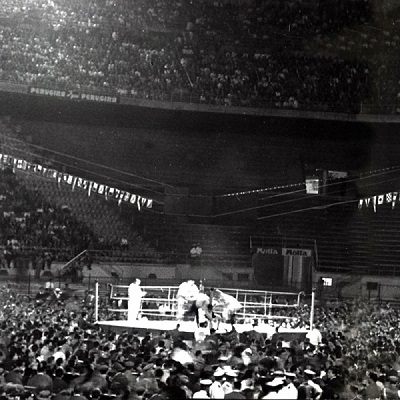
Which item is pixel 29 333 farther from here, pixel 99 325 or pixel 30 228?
pixel 30 228

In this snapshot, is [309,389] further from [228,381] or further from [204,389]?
[204,389]

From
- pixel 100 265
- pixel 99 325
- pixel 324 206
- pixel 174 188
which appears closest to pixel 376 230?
pixel 324 206

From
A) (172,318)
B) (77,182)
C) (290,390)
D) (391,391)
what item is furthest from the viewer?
(77,182)

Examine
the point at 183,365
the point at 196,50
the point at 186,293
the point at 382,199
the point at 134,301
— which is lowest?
the point at 183,365

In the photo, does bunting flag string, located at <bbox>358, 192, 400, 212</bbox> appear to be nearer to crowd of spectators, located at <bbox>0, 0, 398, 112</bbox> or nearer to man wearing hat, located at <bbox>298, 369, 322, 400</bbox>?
crowd of spectators, located at <bbox>0, 0, 398, 112</bbox>

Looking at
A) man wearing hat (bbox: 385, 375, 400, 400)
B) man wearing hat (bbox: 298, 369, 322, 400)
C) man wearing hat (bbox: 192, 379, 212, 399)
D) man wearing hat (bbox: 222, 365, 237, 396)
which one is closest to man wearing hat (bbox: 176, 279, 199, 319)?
man wearing hat (bbox: 298, 369, 322, 400)

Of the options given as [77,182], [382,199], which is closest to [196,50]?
[77,182]
